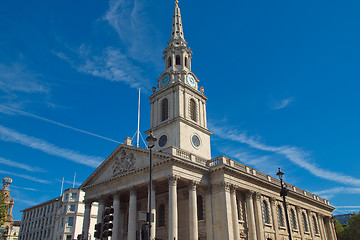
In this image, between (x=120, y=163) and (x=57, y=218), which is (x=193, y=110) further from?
(x=57, y=218)

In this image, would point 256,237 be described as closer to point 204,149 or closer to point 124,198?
point 204,149

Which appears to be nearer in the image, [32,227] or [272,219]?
[272,219]

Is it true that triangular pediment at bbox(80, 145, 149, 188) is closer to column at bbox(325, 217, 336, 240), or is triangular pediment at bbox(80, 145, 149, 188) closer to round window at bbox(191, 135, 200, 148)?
round window at bbox(191, 135, 200, 148)

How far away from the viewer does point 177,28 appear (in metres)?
52.6

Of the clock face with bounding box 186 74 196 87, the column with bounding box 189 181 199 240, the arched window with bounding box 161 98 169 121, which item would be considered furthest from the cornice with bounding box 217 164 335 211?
the clock face with bounding box 186 74 196 87

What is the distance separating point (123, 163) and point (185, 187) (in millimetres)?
7820

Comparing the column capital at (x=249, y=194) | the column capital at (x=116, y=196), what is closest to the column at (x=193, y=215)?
the column capital at (x=249, y=194)

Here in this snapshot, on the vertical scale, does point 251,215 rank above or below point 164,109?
below

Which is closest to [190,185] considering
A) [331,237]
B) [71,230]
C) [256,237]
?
[256,237]

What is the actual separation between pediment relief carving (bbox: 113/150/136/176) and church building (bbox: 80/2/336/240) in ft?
0.26

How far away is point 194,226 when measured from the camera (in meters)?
30.1

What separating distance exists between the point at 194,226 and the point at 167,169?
19.8 ft

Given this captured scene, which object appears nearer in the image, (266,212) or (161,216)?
(161,216)

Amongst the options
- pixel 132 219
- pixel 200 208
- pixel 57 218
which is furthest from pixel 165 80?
pixel 57 218
